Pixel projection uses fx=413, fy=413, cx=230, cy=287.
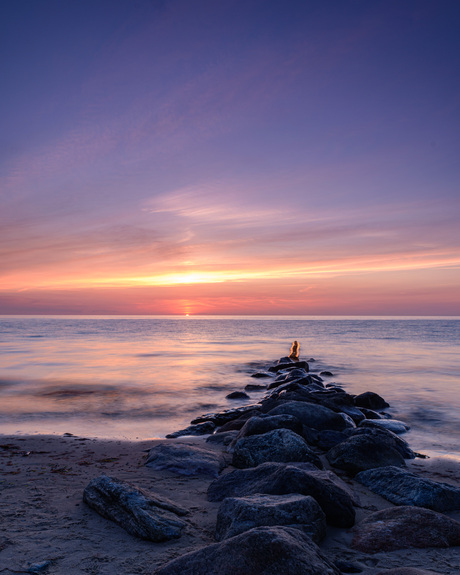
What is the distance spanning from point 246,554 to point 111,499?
202cm

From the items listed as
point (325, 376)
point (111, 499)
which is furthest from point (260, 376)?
point (111, 499)

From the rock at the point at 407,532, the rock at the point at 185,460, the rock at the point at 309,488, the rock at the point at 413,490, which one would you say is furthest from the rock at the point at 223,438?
the rock at the point at 407,532

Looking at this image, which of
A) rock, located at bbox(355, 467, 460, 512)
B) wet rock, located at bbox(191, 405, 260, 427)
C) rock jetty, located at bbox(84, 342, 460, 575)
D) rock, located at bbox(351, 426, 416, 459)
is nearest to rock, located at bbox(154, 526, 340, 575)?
rock jetty, located at bbox(84, 342, 460, 575)

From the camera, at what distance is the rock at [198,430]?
372 inches

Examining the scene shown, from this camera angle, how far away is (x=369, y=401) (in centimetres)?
1296

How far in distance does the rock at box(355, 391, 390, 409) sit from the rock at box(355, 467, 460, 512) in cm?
724

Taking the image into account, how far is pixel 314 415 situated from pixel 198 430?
8.91 ft

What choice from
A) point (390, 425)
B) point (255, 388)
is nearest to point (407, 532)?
point (390, 425)

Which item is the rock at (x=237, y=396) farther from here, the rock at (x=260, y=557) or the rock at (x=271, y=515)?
the rock at (x=260, y=557)

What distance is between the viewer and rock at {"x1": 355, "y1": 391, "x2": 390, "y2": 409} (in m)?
12.8

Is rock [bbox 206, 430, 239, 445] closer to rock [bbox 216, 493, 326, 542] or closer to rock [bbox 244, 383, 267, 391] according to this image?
rock [bbox 216, 493, 326, 542]

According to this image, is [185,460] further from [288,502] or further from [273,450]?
[288,502]

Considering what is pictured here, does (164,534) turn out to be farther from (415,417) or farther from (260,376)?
(260,376)

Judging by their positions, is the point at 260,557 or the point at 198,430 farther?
the point at 198,430
